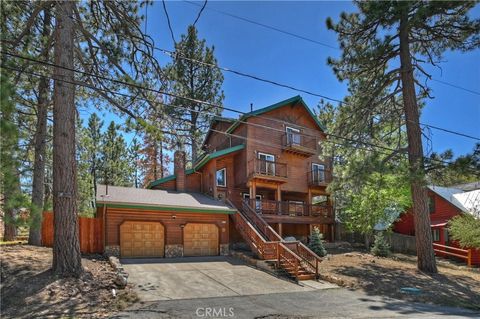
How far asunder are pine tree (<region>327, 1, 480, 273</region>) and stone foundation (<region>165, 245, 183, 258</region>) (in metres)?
11.0

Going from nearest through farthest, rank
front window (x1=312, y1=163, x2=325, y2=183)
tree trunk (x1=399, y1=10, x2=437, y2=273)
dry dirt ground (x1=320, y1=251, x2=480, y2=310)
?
dry dirt ground (x1=320, y1=251, x2=480, y2=310) → tree trunk (x1=399, y1=10, x2=437, y2=273) → front window (x1=312, y1=163, x2=325, y2=183)

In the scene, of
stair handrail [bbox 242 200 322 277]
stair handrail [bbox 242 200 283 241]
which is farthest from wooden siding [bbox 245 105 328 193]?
stair handrail [bbox 242 200 322 277]

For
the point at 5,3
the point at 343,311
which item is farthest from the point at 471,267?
the point at 5,3

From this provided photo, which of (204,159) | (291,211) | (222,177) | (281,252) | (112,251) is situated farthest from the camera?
(291,211)

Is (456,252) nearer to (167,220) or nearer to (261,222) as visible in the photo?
(261,222)

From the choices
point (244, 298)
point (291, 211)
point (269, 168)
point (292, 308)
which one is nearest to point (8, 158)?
point (244, 298)

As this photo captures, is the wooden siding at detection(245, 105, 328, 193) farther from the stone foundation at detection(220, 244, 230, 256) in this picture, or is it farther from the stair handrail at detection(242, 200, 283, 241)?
the stone foundation at detection(220, 244, 230, 256)

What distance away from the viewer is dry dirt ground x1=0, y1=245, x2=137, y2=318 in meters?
8.19

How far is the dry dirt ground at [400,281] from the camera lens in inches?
476

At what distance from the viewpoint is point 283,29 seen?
35.7ft

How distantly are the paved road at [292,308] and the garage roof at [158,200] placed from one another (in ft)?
25.5

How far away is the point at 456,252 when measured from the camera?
894 inches

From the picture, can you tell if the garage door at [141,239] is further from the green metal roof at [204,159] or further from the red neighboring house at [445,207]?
the red neighboring house at [445,207]

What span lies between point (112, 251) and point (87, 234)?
1.34 metres
